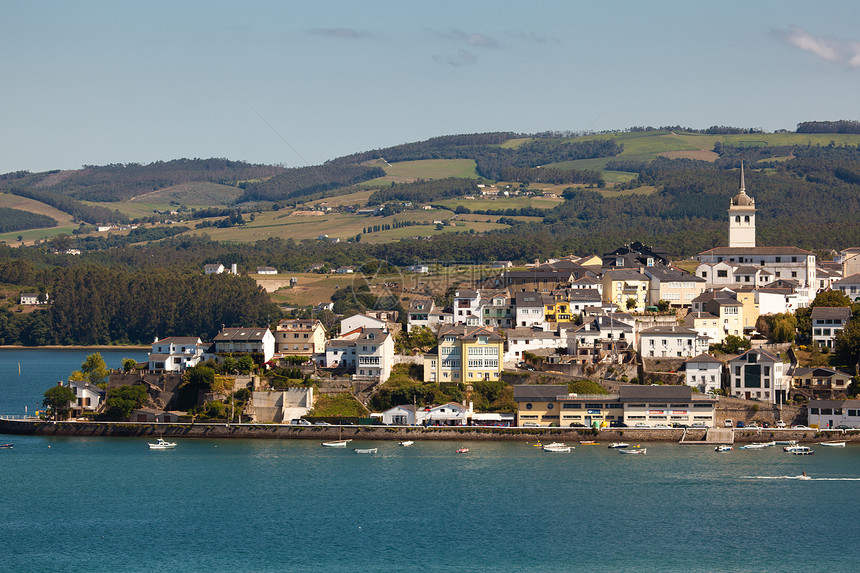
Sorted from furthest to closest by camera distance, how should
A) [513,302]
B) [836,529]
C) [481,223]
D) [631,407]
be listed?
[481,223]
[513,302]
[631,407]
[836,529]

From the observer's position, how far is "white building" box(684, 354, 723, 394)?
50.8 meters

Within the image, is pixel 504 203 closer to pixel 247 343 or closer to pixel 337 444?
pixel 247 343

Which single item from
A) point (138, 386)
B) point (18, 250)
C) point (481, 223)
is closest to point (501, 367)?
point (138, 386)

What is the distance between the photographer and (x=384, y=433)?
162ft

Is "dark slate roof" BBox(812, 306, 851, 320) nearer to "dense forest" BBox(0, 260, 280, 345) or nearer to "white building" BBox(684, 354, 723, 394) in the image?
"white building" BBox(684, 354, 723, 394)

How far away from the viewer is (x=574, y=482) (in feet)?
136

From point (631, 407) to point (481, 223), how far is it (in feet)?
316

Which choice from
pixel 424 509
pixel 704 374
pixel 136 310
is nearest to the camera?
pixel 424 509

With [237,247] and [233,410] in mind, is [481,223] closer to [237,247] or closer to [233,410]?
[237,247]

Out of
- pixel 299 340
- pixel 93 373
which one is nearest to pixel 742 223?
pixel 299 340

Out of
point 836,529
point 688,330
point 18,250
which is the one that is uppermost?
point 18,250

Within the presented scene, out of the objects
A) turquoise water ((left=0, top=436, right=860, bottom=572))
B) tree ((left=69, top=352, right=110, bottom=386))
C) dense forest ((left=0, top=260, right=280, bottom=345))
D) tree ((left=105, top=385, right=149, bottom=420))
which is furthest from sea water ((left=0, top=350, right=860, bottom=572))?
dense forest ((left=0, top=260, right=280, bottom=345))

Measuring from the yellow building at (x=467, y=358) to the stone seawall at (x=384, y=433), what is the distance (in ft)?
11.9

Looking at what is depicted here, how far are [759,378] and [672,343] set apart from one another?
172 inches
